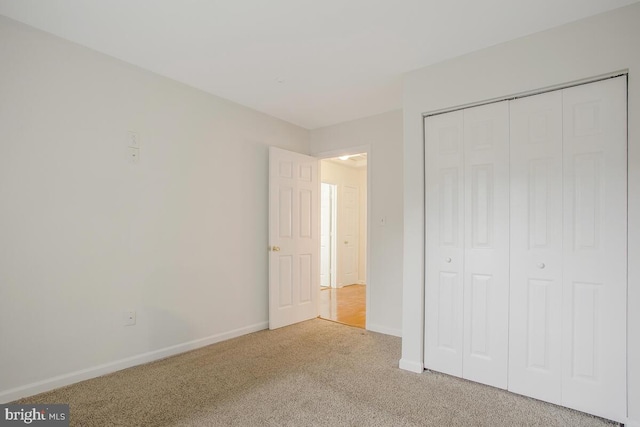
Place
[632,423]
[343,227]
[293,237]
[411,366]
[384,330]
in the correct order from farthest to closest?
1. [343,227]
2. [293,237]
3. [384,330]
4. [411,366]
5. [632,423]

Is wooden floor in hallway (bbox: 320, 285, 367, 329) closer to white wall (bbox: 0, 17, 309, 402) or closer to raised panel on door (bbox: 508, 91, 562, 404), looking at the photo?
white wall (bbox: 0, 17, 309, 402)

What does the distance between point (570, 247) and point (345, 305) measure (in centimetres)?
343

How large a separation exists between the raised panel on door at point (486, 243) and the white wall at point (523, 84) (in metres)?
0.22

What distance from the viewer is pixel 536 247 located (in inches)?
90.5

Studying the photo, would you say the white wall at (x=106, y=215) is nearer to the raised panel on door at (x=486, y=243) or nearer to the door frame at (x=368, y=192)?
the door frame at (x=368, y=192)

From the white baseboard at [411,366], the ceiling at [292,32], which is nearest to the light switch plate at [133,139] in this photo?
the ceiling at [292,32]

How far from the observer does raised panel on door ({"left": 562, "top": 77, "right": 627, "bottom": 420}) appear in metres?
2.02

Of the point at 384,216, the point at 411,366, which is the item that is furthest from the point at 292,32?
the point at 411,366

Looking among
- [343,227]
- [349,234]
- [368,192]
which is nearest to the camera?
[368,192]

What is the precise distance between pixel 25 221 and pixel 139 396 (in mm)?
1451

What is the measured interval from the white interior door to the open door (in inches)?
93.9

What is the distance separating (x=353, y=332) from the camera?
3.76 meters

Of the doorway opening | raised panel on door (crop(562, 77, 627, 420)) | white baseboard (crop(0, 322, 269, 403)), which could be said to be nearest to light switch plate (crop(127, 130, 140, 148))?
white baseboard (crop(0, 322, 269, 403))

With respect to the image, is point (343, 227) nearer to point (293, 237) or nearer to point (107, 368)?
point (293, 237)
